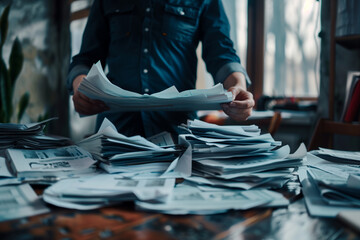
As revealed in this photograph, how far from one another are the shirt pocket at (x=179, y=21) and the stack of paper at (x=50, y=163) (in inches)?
24.8

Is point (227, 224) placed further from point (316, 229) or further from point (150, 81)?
point (150, 81)

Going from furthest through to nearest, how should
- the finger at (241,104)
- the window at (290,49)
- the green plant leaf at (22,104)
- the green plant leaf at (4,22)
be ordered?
the green plant leaf at (22,104)
the window at (290,49)
the green plant leaf at (4,22)
the finger at (241,104)

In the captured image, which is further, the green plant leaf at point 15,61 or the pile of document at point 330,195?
the green plant leaf at point 15,61

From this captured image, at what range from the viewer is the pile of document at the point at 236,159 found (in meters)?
0.57

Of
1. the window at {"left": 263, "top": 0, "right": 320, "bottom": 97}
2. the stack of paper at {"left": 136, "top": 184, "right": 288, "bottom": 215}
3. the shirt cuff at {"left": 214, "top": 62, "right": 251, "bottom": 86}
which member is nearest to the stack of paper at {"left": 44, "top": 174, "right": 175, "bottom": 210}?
the stack of paper at {"left": 136, "top": 184, "right": 288, "bottom": 215}

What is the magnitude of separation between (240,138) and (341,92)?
1689 millimetres

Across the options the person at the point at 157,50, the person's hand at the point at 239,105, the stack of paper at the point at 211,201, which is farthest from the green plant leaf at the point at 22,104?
the stack of paper at the point at 211,201

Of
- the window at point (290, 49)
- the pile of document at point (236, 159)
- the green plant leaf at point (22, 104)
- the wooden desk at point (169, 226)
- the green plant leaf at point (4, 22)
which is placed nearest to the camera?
the wooden desk at point (169, 226)

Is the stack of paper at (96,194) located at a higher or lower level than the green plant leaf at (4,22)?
lower

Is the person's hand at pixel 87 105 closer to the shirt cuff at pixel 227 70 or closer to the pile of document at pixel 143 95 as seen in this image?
the pile of document at pixel 143 95

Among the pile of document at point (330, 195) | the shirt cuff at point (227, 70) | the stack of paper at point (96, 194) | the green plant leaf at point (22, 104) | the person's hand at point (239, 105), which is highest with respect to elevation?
the shirt cuff at point (227, 70)

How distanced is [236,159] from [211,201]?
185 mm

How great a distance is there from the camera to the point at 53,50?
3.39m

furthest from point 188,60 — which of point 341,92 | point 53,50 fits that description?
point 53,50
